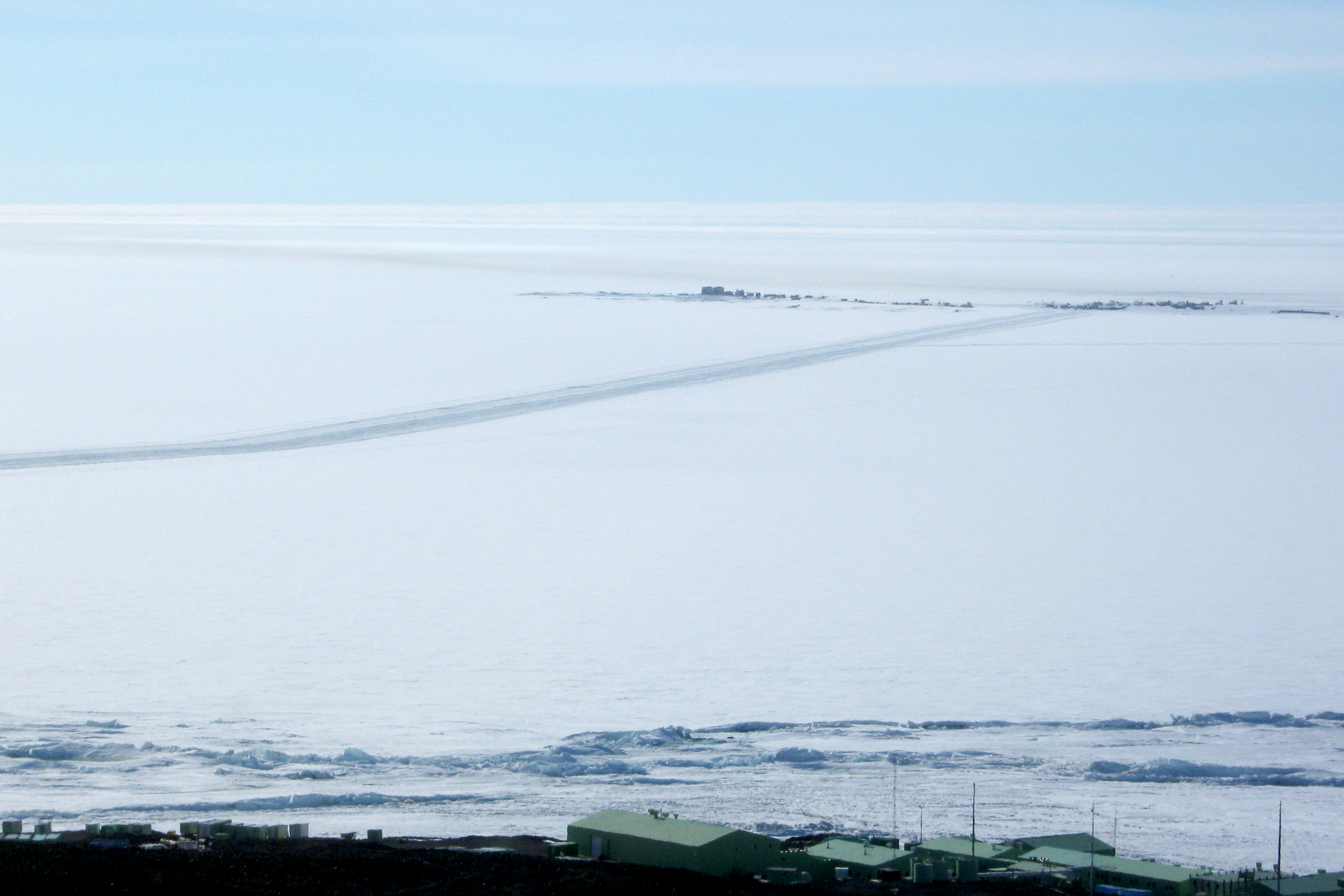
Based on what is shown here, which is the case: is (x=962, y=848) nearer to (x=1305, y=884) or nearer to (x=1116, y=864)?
(x=1116, y=864)

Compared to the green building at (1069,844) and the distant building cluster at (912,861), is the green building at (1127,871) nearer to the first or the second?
the distant building cluster at (912,861)

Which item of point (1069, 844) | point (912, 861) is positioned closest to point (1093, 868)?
point (1069, 844)

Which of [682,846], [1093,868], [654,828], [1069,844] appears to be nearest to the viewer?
[1093,868]

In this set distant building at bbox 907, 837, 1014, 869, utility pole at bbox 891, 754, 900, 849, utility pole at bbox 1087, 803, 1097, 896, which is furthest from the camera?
utility pole at bbox 891, 754, 900, 849

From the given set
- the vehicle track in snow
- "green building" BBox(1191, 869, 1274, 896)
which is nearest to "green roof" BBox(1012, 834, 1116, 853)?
"green building" BBox(1191, 869, 1274, 896)

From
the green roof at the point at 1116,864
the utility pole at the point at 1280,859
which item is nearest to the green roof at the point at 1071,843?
the green roof at the point at 1116,864

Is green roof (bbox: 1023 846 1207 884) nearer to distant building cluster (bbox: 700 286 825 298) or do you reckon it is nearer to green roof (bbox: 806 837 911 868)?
green roof (bbox: 806 837 911 868)

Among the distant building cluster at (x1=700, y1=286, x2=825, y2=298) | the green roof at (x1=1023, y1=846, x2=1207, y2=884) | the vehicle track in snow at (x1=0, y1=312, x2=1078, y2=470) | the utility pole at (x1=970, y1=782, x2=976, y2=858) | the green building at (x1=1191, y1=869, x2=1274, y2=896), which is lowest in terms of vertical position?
the green building at (x1=1191, y1=869, x2=1274, y2=896)
